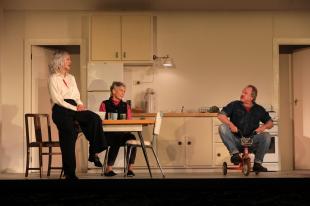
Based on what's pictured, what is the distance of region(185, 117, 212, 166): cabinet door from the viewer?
9.12 m

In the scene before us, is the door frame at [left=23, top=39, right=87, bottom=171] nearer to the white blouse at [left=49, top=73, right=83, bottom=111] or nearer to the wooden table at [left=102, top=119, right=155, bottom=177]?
the wooden table at [left=102, top=119, right=155, bottom=177]

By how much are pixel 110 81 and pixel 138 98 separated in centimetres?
58

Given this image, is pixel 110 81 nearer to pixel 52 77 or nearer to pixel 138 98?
pixel 138 98

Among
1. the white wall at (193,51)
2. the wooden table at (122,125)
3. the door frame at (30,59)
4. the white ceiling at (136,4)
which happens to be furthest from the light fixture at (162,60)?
the wooden table at (122,125)

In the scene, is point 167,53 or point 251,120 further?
point 167,53

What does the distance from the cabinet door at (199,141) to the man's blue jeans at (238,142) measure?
144cm

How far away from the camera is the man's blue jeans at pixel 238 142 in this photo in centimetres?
761

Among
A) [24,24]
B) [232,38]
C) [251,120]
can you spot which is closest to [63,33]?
[24,24]

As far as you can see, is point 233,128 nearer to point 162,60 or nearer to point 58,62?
point 58,62

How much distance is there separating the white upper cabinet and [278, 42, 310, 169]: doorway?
2414mm

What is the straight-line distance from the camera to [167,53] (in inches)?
378
